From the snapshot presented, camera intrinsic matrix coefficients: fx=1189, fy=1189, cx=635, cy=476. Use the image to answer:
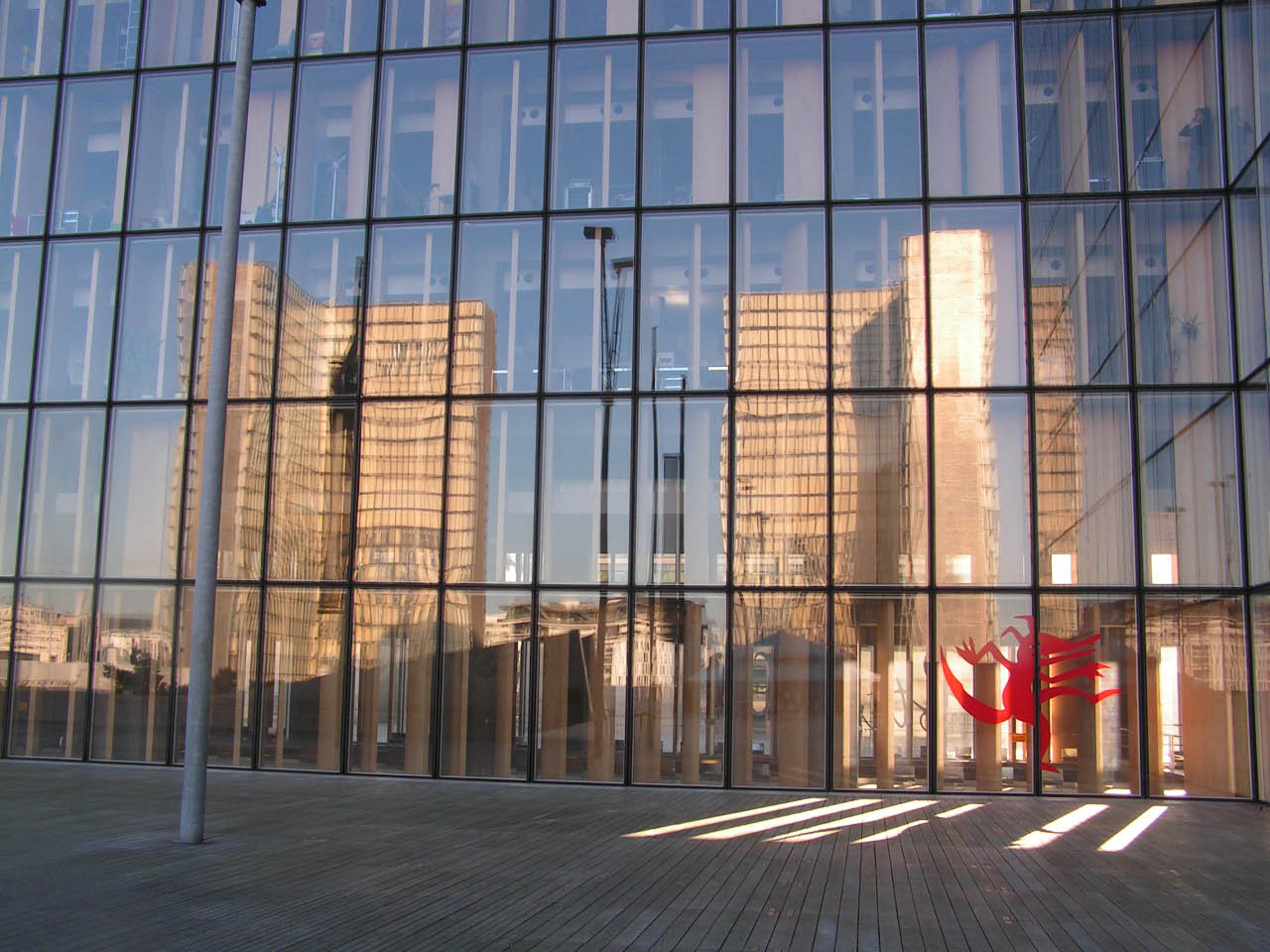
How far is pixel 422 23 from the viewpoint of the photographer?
1917 centimetres

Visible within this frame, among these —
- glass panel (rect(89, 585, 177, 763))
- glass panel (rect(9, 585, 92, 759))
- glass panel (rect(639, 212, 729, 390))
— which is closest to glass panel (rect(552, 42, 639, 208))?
glass panel (rect(639, 212, 729, 390))

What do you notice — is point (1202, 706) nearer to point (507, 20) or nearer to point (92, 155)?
point (507, 20)

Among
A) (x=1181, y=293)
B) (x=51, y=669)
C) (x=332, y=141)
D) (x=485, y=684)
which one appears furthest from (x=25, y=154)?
(x=1181, y=293)

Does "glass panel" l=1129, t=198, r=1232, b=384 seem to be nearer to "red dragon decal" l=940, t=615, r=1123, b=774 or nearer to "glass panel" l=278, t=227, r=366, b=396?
"red dragon decal" l=940, t=615, r=1123, b=774

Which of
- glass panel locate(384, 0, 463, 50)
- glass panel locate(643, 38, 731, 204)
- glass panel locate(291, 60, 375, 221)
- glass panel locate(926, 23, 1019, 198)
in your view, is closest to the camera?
glass panel locate(926, 23, 1019, 198)

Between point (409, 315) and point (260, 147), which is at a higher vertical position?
point (260, 147)

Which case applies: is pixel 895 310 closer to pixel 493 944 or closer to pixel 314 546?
pixel 314 546

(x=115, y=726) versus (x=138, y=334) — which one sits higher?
(x=138, y=334)

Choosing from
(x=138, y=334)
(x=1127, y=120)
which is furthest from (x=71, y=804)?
(x=1127, y=120)

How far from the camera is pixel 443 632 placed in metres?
17.7

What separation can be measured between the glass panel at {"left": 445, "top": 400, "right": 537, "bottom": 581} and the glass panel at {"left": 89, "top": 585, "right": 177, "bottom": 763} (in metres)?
4.71

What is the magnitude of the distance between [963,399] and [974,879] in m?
8.33

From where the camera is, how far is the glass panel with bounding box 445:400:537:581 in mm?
17672

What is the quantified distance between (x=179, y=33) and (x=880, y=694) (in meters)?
15.5
